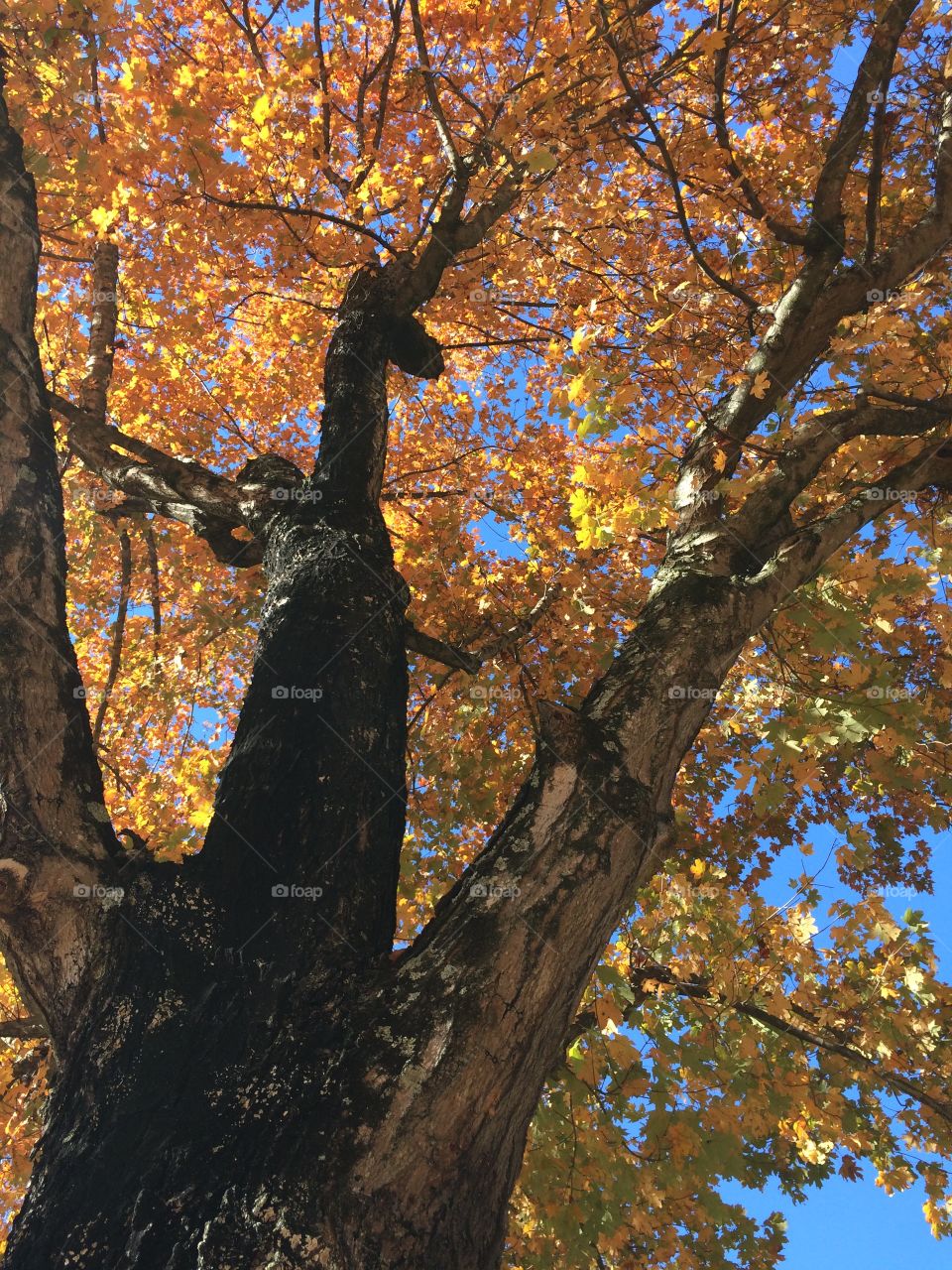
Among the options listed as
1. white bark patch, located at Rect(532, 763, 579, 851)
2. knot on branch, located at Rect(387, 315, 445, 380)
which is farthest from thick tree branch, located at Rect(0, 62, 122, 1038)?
knot on branch, located at Rect(387, 315, 445, 380)

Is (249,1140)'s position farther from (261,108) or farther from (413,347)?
(261,108)

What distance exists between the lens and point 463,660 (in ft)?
13.6

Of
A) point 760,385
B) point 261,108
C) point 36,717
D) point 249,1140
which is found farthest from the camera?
point 261,108

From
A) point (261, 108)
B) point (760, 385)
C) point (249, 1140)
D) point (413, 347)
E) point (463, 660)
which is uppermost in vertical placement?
point (261, 108)

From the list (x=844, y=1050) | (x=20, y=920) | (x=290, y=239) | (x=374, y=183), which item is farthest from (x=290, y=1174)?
(x=374, y=183)

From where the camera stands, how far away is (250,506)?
14.8 feet

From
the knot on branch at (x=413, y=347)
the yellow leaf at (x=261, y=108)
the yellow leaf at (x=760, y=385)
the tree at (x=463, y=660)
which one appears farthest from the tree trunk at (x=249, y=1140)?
the yellow leaf at (x=261, y=108)

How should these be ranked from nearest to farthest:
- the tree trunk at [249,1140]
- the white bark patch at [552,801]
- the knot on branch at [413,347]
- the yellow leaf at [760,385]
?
the tree trunk at [249,1140] < the white bark patch at [552,801] < the yellow leaf at [760,385] < the knot on branch at [413,347]

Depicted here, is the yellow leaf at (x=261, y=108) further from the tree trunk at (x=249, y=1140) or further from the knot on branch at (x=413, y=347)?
the tree trunk at (x=249, y=1140)

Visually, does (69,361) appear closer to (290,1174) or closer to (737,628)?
(737,628)

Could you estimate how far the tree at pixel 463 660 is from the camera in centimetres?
210

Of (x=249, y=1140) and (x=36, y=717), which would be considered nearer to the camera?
(x=249, y=1140)

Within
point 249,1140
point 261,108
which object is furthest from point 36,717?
point 261,108

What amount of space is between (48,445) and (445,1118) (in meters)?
2.89
